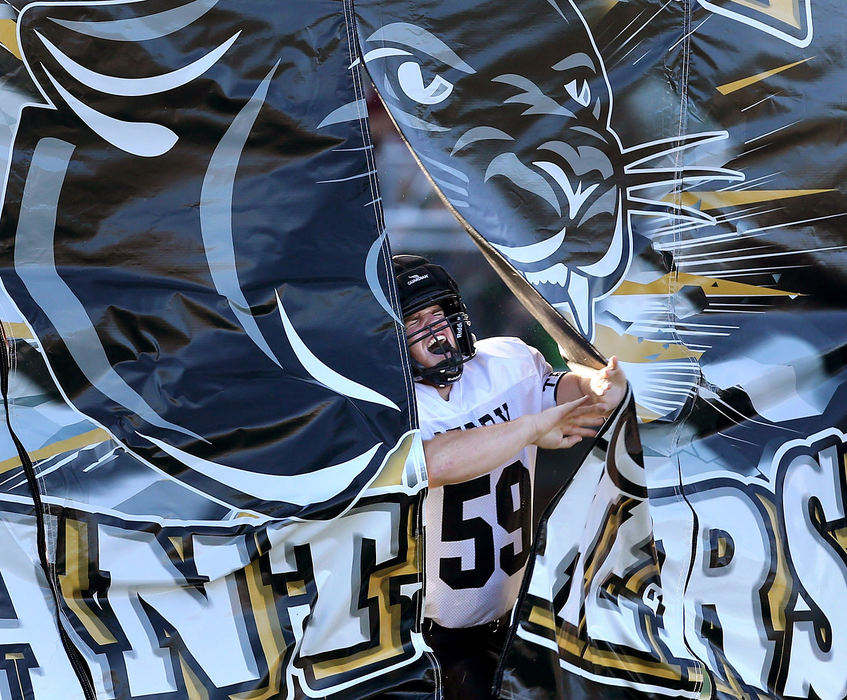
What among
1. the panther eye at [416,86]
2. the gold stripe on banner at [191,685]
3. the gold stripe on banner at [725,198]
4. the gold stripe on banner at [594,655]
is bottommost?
the gold stripe on banner at [594,655]

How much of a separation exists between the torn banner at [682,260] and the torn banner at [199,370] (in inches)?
8.8

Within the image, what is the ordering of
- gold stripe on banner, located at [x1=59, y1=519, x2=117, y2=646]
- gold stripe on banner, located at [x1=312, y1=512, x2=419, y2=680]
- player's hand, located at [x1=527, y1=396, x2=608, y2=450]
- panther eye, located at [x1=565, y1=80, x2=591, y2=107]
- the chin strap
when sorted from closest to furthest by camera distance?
1. gold stripe on banner, located at [x1=59, y1=519, x2=117, y2=646]
2. gold stripe on banner, located at [x1=312, y1=512, x2=419, y2=680]
3. panther eye, located at [x1=565, y1=80, x2=591, y2=107]
4. player's hand, located at [x1=527, y1=396, x2=608, y2=450]
5. the chin strap

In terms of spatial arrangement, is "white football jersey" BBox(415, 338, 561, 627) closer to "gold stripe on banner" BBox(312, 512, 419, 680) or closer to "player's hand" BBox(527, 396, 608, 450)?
"player's hand" BBox(527, 396, 608, 450)

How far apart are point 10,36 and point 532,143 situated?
93 cm

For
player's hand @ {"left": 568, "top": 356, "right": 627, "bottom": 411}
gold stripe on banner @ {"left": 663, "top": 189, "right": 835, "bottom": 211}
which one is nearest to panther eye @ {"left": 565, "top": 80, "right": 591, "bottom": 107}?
gold stripe on banner @ {"left": 663, "top": 189, "right": 835, "bottom": 211}

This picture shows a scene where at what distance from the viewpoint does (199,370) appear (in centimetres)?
160

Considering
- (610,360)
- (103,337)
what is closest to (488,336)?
(610,360)

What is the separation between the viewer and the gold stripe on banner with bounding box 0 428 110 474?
152 centimetres

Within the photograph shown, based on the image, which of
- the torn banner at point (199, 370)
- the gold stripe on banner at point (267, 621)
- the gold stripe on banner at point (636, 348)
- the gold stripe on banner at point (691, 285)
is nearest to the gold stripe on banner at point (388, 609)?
the torn banner at point (199, 370)

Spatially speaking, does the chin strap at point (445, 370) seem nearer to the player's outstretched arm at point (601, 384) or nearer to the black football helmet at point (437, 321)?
the black football helmet at point (437, 321)

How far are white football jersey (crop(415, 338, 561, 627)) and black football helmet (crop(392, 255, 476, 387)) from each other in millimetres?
79

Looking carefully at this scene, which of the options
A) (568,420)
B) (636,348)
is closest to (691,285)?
(636,348)

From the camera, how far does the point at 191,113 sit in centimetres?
161

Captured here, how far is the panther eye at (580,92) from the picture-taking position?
1.72 meters
